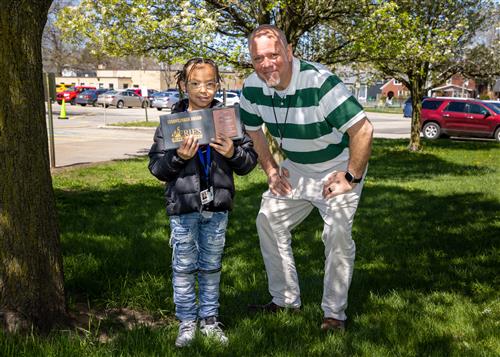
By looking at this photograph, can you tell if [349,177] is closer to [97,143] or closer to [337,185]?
[337,185]

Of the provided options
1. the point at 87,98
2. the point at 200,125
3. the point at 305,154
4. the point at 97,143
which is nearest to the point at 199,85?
the point at 200,125

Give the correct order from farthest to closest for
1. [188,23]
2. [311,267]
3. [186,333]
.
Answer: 1. [188,23]
2. [311,267]
3. [186,333]

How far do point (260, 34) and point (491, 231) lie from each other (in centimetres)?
459

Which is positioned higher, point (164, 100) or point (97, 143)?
point (164, 100)

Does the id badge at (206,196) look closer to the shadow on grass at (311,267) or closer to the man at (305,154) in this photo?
the man at (305,154)

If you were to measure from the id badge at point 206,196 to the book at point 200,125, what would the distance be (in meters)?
0.31

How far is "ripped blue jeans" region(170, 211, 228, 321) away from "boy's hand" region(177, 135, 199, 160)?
1.37ft

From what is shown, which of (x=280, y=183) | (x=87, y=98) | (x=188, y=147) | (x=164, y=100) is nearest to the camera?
(x=188, y=147)

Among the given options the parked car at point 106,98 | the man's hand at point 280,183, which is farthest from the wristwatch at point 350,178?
the parked car at point 106,98

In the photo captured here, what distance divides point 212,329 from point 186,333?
0.18 metres

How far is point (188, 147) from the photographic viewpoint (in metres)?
2.96

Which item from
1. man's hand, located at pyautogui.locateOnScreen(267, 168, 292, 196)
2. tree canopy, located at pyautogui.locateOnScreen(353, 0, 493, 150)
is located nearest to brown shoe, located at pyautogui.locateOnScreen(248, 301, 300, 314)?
man's hand, located at pyautogui.locateOnScreen(267, 168, 292, 196)

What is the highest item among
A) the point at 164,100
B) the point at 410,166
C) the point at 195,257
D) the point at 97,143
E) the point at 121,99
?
the point at 121,99

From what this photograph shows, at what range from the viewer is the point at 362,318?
148 inches
